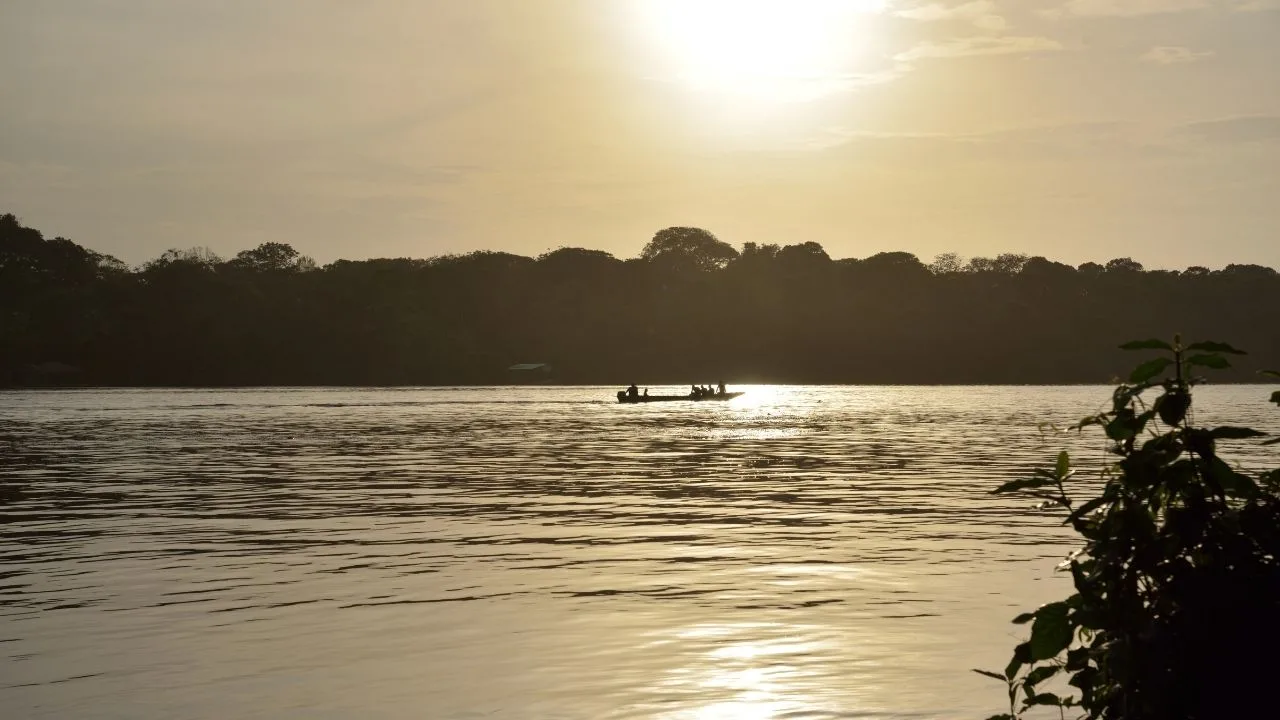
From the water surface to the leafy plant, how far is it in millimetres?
6682

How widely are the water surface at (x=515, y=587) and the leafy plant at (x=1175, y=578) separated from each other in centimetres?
668

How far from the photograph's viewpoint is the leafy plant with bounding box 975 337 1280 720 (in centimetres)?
648

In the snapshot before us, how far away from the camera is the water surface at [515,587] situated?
14133 millimetres

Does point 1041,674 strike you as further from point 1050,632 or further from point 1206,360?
point 1206,360

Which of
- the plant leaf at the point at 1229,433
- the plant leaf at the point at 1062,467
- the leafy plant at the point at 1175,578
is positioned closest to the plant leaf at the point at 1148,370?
the leafy plant at the point at 1175,578

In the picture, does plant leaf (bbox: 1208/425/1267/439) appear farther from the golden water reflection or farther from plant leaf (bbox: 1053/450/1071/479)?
the golden water reflection

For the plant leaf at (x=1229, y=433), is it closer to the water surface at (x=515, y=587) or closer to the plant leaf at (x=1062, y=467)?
the plant leaf at (x=1062, y=467)

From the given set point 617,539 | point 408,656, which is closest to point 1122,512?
point 408,656

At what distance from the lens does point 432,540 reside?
88.7 feet

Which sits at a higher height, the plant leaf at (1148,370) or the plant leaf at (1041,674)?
the plant leaf at (1148,370)

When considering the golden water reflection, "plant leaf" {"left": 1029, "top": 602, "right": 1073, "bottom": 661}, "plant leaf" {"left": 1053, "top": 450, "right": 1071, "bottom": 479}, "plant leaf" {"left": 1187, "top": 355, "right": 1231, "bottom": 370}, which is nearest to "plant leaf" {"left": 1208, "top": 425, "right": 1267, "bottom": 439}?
"plant leaf" {"left": 1187, "top": 355, "right": 1231, "bottom": 370}

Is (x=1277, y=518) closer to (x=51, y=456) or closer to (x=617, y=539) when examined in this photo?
(x=617, y=539)

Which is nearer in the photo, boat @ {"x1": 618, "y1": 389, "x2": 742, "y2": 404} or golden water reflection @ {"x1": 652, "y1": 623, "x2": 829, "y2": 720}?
golden water reflection @ {"x1": 652, "y1": 623, "x2": 829, "y2": 720}

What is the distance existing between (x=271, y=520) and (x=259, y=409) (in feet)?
289
